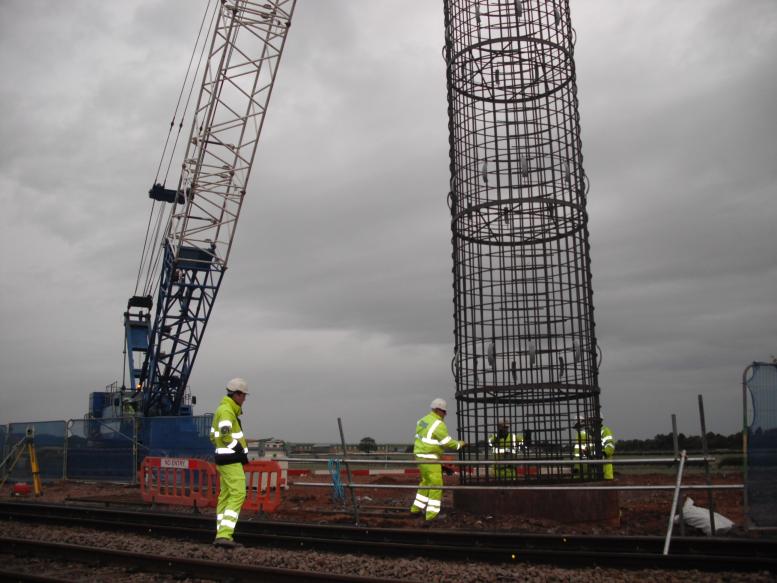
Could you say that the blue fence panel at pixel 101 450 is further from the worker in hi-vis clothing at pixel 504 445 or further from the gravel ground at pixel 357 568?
the worker in hi-vis clothing at pixel 504 445

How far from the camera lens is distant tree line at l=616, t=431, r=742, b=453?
23.1 meters

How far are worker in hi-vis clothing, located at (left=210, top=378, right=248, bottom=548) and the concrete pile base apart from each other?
3.98 m

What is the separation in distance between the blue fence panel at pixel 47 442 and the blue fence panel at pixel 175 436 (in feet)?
8.38

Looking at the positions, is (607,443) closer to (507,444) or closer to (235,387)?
(507,444)

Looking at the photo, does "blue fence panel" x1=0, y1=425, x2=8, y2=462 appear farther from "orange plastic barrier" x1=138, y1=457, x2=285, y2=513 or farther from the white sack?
the white sack

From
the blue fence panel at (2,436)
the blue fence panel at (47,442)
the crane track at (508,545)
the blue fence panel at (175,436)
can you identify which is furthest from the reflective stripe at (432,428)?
the blue fence panel at (2,436)

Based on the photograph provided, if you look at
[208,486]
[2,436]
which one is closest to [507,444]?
[208,486]

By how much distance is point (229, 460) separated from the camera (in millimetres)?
8305

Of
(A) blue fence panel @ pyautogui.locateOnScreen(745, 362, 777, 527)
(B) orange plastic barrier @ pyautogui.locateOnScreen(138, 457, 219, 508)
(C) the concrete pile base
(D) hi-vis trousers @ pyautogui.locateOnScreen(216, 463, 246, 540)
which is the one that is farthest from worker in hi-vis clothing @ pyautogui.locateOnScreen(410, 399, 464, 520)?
(B) orange plastic barrier @ pyautogui.locateOnScreen(138, 457, 219, 508)

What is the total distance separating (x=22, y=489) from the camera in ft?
57.6

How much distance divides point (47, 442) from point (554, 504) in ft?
56.9

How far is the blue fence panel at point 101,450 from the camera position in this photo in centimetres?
2131

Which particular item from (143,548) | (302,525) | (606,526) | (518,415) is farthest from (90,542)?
(606,526)

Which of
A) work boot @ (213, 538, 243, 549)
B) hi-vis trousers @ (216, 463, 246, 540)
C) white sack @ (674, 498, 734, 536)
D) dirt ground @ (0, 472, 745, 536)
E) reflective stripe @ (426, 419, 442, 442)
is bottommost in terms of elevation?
dirt ground @ (0, 472, 745, 536)
